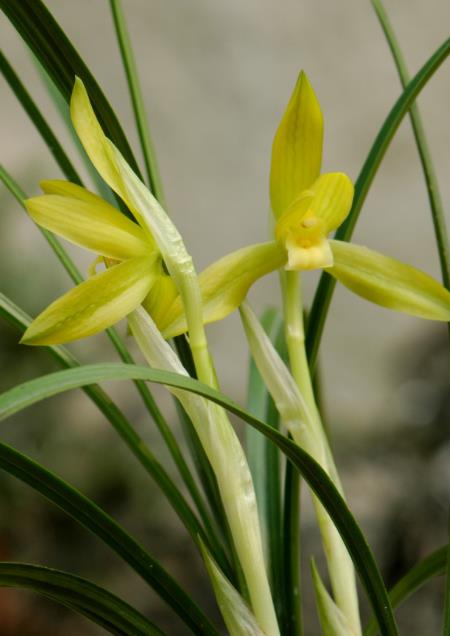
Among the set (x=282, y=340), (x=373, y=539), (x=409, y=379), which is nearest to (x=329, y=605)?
(x=282, y=340)

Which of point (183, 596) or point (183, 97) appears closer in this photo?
point (183, 596)

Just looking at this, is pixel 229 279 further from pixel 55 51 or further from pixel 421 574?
A: pixel 421 574

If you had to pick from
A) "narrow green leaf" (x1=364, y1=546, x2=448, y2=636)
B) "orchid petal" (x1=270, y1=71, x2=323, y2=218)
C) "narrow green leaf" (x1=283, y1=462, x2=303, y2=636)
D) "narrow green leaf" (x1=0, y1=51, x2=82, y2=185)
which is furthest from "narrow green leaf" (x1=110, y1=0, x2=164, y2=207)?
"narrow green leaf" (x1=364, y1=546, x2=448, y2=636)

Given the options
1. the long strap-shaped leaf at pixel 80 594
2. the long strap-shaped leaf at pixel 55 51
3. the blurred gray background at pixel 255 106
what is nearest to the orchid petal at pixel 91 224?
the long strap-shaped leaf at pixel 55 51

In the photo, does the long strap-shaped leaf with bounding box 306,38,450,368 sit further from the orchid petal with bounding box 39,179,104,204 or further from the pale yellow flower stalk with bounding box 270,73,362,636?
the orchid petal with bounding box 39,179,104,204

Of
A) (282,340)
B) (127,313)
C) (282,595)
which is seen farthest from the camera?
(282,340)

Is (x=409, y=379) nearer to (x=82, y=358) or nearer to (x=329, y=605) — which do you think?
(x=82, y=358)
